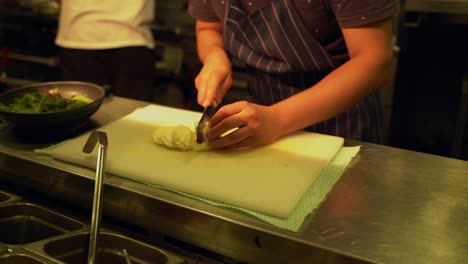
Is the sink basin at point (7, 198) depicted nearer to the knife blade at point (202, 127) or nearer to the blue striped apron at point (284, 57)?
the knife blade at point (202, 127)

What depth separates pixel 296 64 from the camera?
3.96 ft

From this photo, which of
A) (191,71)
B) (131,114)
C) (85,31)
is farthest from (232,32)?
(191,71)

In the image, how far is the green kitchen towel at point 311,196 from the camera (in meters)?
0.76

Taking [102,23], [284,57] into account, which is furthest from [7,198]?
[102,23]

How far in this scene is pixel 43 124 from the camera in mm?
1021

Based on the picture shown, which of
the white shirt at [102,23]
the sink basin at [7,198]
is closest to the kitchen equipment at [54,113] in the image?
the sink basin at [7,198]

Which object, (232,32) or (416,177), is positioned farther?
(232,32)

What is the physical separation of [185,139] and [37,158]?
278 millimetres

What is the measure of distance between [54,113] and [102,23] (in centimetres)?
112

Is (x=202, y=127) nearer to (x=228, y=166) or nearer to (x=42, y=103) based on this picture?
(x=228, y=166)

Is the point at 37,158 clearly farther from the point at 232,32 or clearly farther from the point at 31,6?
the point at 31,6

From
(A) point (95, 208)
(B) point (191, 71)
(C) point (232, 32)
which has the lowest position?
(B) point (191, 71)

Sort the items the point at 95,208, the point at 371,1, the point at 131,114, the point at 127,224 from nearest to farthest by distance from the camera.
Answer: the point at 95,208, the point at 127,224, the point at 371,1, the point at 131,114

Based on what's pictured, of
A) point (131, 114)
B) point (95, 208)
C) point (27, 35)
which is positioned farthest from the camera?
point (27, 35)
